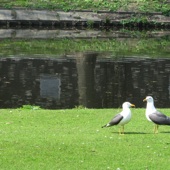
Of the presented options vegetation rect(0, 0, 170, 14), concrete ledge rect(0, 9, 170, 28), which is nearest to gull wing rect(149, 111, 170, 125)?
concrete ledge rect(0, 9, 170, 28)

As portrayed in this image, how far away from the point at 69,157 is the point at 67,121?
4807 mm

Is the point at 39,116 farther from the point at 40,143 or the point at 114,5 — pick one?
the point at 114,5

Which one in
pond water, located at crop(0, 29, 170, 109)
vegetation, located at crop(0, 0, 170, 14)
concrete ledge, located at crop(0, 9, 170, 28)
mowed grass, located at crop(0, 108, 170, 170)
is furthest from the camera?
vegetation, located at crop(0, 0, 170, 14)

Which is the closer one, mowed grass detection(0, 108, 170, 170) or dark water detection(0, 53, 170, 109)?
mowed grass detection(0, 108, 170, 170)

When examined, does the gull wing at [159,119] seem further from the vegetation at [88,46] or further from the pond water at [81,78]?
the vegetation at [88,46]

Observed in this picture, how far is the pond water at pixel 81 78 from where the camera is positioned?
93.6 feet

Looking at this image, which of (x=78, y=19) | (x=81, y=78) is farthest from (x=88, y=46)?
(x=81, y=78)

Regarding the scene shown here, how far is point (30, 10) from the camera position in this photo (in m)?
61.5

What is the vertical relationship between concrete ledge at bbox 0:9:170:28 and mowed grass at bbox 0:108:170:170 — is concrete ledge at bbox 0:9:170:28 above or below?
below

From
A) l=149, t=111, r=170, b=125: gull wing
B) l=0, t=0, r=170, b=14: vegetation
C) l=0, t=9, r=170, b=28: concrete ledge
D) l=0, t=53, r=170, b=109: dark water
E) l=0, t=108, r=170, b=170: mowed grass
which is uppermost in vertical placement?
l=149, t=111, r=170, b=125: gull wing

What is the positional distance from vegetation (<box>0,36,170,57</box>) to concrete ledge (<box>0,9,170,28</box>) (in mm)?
7906

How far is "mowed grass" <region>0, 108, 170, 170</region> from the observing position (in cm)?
1359

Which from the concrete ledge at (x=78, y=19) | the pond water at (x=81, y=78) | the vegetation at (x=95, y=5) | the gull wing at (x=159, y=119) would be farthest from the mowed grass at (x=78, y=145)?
the vegetation at (x=95, y=5)

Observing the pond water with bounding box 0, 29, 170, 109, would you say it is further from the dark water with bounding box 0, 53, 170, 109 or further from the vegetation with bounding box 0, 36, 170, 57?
the vegetation with bounding box 0, 36, 170, 57
